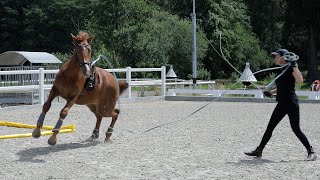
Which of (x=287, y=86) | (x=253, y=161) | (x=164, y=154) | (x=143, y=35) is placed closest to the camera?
(x=253, y=161)

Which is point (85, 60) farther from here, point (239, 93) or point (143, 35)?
point (143, 35)

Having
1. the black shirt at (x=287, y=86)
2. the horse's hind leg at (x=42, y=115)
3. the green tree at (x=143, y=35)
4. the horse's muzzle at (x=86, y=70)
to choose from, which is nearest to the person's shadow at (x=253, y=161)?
the black shirt at (x=287, y=86)

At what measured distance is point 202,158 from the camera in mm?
8641

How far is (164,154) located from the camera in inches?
354

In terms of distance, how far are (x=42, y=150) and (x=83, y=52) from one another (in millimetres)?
1813

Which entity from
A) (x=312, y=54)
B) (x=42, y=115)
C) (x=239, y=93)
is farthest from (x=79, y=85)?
(x=312, y=54)

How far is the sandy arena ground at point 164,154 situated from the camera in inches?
291

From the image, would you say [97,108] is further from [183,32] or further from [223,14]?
[223,14]

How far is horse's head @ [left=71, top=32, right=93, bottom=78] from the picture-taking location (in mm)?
9297

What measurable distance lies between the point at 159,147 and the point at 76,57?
2.17 meters

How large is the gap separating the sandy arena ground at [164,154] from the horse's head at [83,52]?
1.39 m

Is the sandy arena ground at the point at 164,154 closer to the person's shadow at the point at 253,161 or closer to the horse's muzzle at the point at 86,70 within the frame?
the person's shadow at the point at 253,161

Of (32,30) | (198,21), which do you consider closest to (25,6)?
(32,30)

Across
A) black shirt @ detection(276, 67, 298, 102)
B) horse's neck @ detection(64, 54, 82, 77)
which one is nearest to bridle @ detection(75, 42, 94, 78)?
horse's neck @ detection(64, 54, 82, 77)
